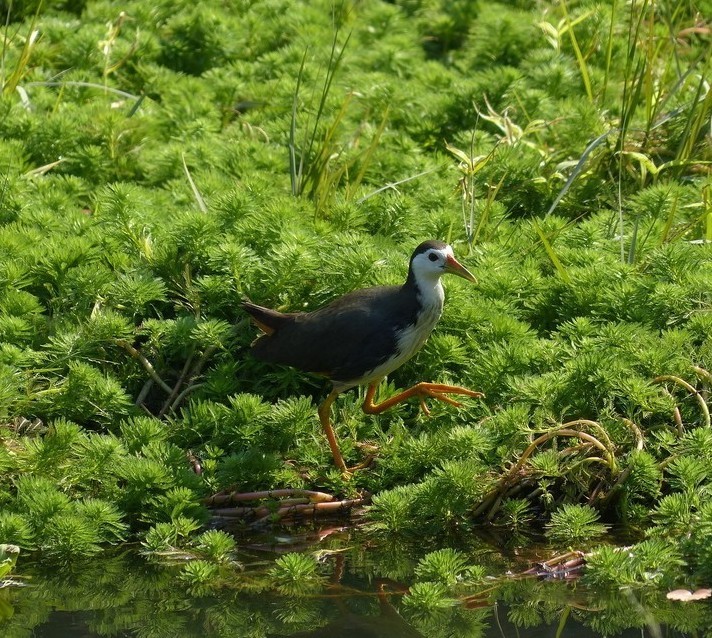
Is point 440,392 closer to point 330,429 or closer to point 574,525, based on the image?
point 330,429

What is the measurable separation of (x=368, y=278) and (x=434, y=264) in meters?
0.51

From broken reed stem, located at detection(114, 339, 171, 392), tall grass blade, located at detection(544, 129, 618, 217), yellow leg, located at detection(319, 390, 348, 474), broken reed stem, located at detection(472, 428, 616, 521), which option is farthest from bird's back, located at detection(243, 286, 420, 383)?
tall grass blade, located at detection(544, 129, 618, 217)

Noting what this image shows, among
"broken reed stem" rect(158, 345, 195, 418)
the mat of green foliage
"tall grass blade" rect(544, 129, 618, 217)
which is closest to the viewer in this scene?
the mat of green foliage

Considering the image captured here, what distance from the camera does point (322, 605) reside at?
4.77 meters

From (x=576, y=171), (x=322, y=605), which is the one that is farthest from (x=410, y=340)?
(x=576, y=171)

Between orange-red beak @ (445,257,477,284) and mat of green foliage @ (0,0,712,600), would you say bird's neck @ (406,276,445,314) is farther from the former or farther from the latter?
mat of green foliage @ (0,0,712,600)

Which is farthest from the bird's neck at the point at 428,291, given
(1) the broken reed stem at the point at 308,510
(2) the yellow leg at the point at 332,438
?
(1) the broken reed stem at the point at 308,510

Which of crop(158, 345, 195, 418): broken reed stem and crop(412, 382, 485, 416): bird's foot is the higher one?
crop(412, 382, 485, 416): bird's foot

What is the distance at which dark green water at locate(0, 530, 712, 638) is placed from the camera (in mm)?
4547

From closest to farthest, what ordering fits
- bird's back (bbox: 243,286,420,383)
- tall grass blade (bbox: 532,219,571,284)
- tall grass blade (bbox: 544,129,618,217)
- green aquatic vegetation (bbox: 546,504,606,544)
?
green aquatic vegetation (bbox: 546,504,606,544)
bird's back (bbox: 243,286,420,383)
tall grass blade (bbox: 532,219,571,284)
tall grass blade (bbox: 544,129,618,217)

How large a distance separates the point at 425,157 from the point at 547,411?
2758 mm

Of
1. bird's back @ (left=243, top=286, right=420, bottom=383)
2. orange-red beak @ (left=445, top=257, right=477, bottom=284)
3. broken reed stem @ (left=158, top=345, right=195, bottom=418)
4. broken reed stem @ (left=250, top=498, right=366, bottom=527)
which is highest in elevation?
orange-red beak @ (left=445, top=257, right=477, bottom=284)

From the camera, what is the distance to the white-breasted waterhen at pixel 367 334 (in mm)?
5812

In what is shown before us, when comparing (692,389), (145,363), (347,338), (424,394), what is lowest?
(145,363)
